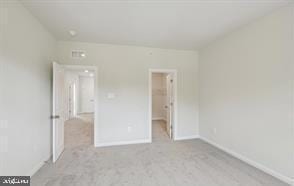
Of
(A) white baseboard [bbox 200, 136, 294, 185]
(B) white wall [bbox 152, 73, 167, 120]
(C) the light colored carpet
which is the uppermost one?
(B) white wall [bbox 152, 73, 167, 120]

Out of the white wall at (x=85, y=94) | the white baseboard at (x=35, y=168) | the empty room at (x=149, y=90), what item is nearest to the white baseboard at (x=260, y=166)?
the empty room at (x=149, y=90)

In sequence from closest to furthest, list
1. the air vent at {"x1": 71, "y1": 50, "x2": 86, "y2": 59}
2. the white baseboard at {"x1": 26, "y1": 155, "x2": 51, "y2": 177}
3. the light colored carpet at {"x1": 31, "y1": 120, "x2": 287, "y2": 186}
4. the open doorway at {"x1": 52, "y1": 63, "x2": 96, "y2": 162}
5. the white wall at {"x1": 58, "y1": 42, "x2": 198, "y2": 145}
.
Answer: the light colored carpet at {"x1": 31, "y1": 120, "x2": 287, "y2": 186}, the white baseboard at {"x1": 26, "y1": 155, "x2": 51, "y2": 177}, the open doorway at {"x1": 52, "y1": 63, "x2": 96, "y2": 162}, the air vent at {"x1": 71, "y1": 50, "x2": 86, "y2": 59}, the white wall at {"x1": 58, "y1": 42, "x2": 198, "y2": 145}

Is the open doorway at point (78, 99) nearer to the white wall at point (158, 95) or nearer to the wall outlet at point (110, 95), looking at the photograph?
the wall outlet at point (110, 95)

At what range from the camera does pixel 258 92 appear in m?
2.69

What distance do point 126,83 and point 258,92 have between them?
117 inches

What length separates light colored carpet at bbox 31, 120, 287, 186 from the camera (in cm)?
229

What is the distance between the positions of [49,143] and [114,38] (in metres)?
2.78

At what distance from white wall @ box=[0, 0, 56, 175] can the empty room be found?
2 centimetres

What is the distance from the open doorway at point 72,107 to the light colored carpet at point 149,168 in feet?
1.58

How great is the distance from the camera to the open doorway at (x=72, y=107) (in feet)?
10.4

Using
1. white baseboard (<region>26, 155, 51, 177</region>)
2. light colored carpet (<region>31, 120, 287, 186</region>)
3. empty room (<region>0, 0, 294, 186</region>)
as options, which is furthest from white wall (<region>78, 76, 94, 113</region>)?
white baseboard (<region>26, 155, 51, 177</region>)

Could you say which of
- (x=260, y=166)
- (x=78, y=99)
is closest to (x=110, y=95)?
(x=260, y=166)

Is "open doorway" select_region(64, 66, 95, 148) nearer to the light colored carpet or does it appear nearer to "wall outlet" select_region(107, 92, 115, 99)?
"wall outlet" select_region(107, 92, 115, 99)

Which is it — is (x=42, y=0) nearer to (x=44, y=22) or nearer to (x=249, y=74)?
(x=44, y=22)
